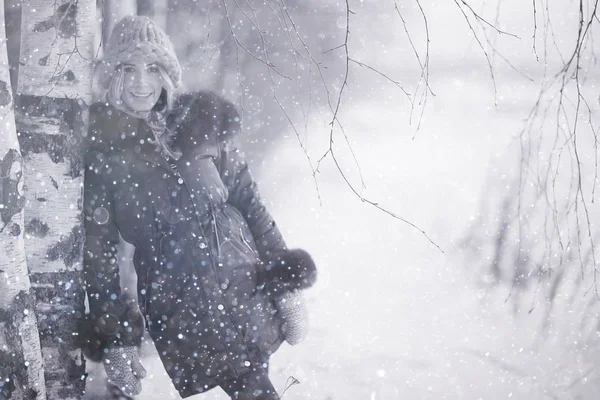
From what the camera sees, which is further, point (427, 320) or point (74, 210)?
point (427, 320)

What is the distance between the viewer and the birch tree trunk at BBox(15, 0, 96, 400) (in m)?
1.62

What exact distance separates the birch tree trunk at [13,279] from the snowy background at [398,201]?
0.41 metres

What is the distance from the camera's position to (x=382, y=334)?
6.07 feet

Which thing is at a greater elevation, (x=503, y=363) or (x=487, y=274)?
(x=487, y=274)

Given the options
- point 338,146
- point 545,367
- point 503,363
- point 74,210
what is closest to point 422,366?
point 503,363

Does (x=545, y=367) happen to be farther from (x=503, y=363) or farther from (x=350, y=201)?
(x=350, y=201)

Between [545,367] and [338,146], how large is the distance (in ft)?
3.80

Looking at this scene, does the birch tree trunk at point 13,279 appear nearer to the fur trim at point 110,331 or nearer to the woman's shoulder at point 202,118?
the fur trim at point 110,331

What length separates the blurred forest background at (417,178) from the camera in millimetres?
1776

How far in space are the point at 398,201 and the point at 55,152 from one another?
1.18 meters

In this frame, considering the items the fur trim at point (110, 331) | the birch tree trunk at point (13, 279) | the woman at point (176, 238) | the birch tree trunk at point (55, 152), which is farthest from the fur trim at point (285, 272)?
the birch tree trunk at point (13, 279)

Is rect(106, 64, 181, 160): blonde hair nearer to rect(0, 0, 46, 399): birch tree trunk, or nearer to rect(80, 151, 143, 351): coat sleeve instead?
rect(80, 151, 143, 351): coat sleeve

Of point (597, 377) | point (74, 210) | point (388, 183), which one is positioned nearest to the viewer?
point (74, 210)

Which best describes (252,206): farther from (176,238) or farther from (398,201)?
(398,201)
